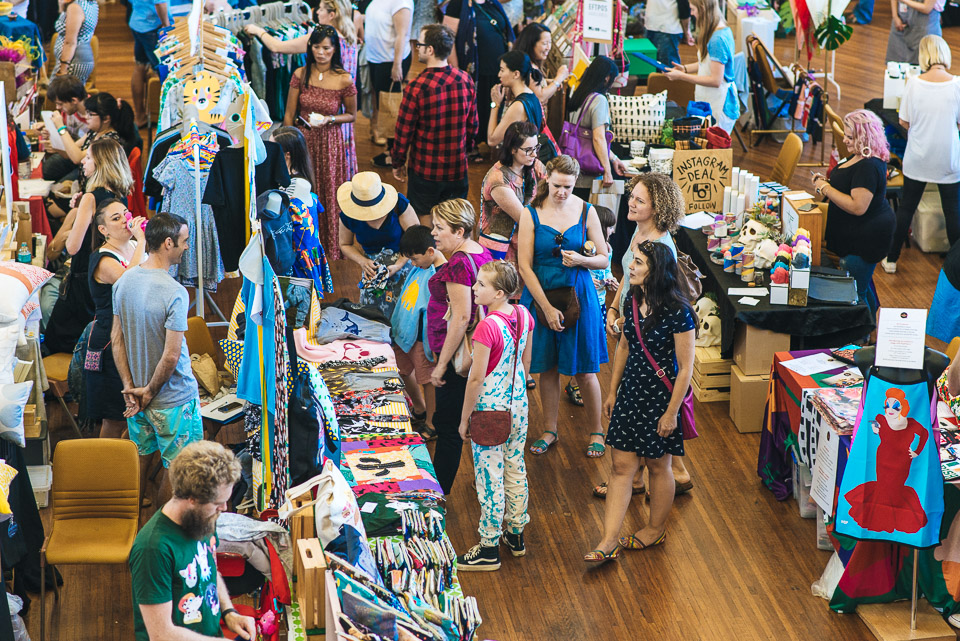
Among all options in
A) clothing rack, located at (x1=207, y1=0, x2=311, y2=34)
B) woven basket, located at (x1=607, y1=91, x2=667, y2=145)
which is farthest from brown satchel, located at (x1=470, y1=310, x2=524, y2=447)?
clothing rack, located at (x1=207, y1=0, x2=311, y2=34)

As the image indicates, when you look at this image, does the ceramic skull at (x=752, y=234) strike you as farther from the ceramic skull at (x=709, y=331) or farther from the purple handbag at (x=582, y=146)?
the purple handbag at (x=582, y=146)

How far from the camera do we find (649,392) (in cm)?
478

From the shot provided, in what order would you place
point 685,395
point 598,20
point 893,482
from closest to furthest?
point 893,482, point 685,395, point 598,20

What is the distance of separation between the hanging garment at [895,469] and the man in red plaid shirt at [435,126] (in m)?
3.68

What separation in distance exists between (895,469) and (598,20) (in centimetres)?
526

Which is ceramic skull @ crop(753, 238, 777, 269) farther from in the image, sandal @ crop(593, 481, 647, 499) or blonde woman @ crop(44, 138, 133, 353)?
blonde woman @ crop(44, 138, 133, 353)

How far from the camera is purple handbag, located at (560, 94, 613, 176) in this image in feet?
23.5

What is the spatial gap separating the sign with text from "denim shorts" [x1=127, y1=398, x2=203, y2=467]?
3707 mm

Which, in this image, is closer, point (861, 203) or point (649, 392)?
point (649, 392)

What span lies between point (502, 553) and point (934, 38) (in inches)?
180

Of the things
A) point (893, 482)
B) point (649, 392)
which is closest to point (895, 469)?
point (893, 482)

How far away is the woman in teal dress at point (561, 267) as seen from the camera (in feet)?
18.1

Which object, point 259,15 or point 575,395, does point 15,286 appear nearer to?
point 575,395

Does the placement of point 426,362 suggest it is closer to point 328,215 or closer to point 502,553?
point 502,553
